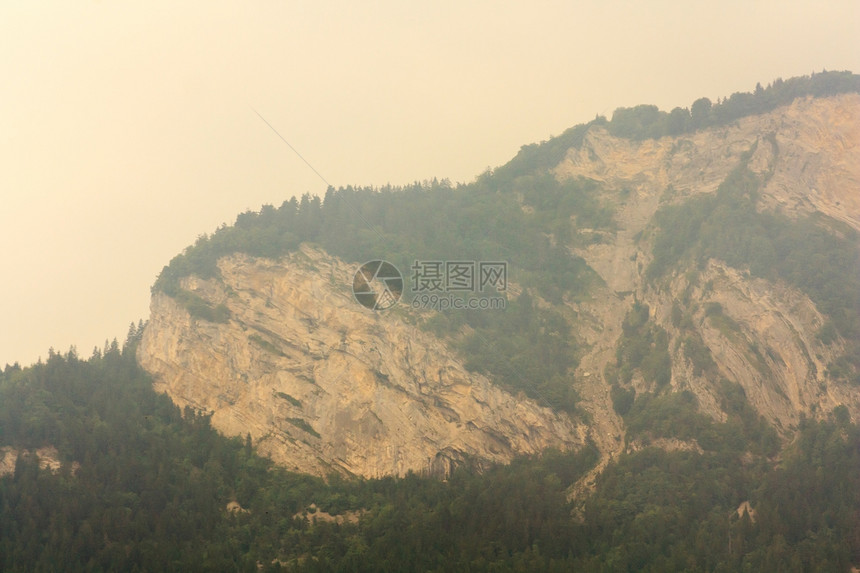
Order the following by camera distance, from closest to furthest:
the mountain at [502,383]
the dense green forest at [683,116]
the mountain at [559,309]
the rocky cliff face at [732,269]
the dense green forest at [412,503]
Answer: the dense green forest at [412,503] → the mountain at [502,383] → the rocky cliff face at [732,269] → the mountain at [559,309] → the dense green forest at [683,116]

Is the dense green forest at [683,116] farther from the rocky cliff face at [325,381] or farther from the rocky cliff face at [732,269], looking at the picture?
the rocky cliff face at [325,381]

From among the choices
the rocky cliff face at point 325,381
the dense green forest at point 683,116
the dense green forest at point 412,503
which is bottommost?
the dense green forest at point 412,503

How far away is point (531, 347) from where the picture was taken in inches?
3472

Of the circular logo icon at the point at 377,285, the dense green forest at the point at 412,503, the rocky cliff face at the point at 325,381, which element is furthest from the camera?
the circular logo icon at the point at 377,285

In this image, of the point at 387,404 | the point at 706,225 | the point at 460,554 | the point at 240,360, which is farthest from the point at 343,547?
the point at 706,225

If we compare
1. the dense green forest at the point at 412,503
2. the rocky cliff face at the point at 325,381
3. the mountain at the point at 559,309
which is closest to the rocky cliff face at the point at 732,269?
the mountain at the point at 559,309

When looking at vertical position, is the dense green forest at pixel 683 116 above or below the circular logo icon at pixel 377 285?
above

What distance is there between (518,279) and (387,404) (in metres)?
20.8

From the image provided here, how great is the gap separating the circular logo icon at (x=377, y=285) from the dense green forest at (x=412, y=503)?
15363mm

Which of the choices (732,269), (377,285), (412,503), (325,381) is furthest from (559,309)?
(412,503)

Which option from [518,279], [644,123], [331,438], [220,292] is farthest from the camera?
[644,123]

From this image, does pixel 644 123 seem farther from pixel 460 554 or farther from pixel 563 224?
pixel 460 554

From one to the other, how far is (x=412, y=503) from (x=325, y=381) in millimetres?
13934

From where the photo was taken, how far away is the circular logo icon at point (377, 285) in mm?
85375
